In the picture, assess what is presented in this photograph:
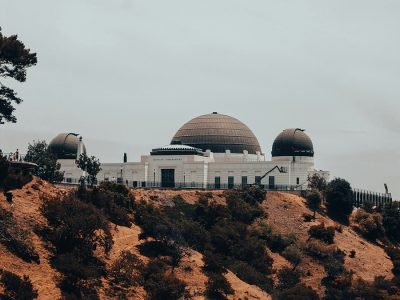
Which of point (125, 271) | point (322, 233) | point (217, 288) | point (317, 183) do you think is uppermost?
point (317, 183)

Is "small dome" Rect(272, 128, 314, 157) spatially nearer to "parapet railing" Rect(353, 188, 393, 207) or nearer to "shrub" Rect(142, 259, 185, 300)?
"parapet railing" Rect(353, 188, 393, 207)

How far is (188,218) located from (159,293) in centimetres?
2896

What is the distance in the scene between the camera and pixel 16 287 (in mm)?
62469

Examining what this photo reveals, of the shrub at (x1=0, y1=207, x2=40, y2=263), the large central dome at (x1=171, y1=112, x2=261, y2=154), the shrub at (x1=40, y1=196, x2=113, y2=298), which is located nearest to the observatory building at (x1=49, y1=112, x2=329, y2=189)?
the large central dome at (x1=171, y1=112, x2=261, y2=154)

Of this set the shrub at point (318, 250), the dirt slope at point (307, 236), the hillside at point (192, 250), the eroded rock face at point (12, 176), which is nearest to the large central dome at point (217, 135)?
the dirt slope at point (307, 236)

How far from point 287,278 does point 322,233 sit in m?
14.3

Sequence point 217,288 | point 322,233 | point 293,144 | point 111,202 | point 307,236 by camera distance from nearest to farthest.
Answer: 1. point 217,288
2. point 111,202
3. point 322,233
4. point 307,236
5. point 293,144

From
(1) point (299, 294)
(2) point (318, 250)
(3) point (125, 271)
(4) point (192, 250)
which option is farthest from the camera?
(2) point (318, 250)

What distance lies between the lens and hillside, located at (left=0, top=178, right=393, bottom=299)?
226 ft

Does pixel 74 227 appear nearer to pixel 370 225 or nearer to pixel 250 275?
pixel 250 275

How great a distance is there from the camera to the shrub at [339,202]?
116 m

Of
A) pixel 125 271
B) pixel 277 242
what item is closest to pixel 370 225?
pixel 277 242

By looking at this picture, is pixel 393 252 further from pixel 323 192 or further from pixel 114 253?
pixel 114 253

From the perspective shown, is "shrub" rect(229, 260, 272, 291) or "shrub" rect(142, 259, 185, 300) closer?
"shrub" rect(142, 259, 185, 300)
